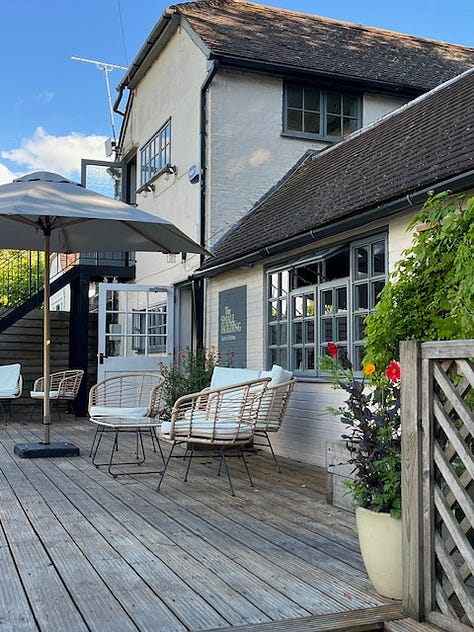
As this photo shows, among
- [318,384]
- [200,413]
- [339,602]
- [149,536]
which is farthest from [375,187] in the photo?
[339,602]

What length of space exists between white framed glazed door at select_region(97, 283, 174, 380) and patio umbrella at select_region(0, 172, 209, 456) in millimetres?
2717

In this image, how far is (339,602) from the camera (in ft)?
9.37

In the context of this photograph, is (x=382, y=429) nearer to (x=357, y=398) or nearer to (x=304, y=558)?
(x=357, y=398)

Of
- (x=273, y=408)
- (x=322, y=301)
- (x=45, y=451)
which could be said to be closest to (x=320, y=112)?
(x=322, y=301)

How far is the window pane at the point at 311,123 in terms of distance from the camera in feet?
31.7

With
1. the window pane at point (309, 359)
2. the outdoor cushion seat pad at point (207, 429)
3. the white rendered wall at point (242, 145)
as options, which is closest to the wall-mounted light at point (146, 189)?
the white rendered wall at point (242, 145)

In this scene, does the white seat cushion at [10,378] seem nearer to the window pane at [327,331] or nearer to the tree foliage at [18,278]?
the tree foliage at [18,278]

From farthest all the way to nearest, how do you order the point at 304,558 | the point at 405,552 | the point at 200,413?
1. the point at 200,413
2. the point at 304,558
3. the point at 405,552

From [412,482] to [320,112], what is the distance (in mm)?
7782

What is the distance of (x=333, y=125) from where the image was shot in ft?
32.1

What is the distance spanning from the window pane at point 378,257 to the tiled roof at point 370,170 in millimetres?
409

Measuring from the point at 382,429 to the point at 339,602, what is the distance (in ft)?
2.44

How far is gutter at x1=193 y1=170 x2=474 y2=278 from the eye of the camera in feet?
15.5

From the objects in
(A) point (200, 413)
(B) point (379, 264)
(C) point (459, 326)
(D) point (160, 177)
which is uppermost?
(D) point (160, 177)
